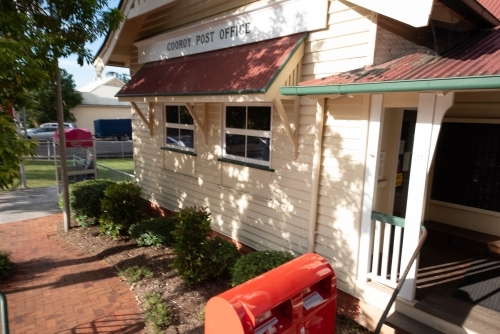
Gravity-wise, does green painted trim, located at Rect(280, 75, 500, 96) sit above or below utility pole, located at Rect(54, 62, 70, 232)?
above

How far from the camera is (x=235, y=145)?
19.7 ft

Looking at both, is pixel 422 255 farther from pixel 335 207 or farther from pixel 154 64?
pixel 154 64

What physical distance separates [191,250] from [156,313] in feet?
3.27

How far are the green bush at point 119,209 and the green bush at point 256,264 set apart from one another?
3.57 metres

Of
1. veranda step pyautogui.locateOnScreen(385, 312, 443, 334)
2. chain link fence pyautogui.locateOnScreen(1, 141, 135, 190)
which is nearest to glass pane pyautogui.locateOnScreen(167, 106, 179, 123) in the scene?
chain link fence pyautogui.locateOnScreen(1, 141, 135, 190)

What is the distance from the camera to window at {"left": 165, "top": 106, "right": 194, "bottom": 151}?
711 centimetres

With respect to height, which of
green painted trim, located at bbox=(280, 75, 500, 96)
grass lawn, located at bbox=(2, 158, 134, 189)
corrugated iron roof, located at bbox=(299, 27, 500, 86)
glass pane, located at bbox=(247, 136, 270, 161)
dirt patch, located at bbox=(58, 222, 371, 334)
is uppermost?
corrugated iron roof, located at bbox=(299, 27, 500, 86)

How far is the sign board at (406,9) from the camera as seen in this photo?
10.3 feet

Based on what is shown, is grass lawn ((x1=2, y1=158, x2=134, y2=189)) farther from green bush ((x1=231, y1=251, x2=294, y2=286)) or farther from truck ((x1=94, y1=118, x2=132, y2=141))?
truck ((x1=94, y1=118, x2=132, y2=141))

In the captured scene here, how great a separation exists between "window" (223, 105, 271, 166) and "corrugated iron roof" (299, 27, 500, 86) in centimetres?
155

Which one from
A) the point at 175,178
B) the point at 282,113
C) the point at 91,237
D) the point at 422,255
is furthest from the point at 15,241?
the point at 422,255

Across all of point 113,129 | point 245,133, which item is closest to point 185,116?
point 245,133

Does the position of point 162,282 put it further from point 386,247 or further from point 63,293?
point 386,247

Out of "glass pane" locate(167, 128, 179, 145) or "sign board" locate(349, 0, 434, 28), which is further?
"glass pane" locate(167, 128, 179, 145)
